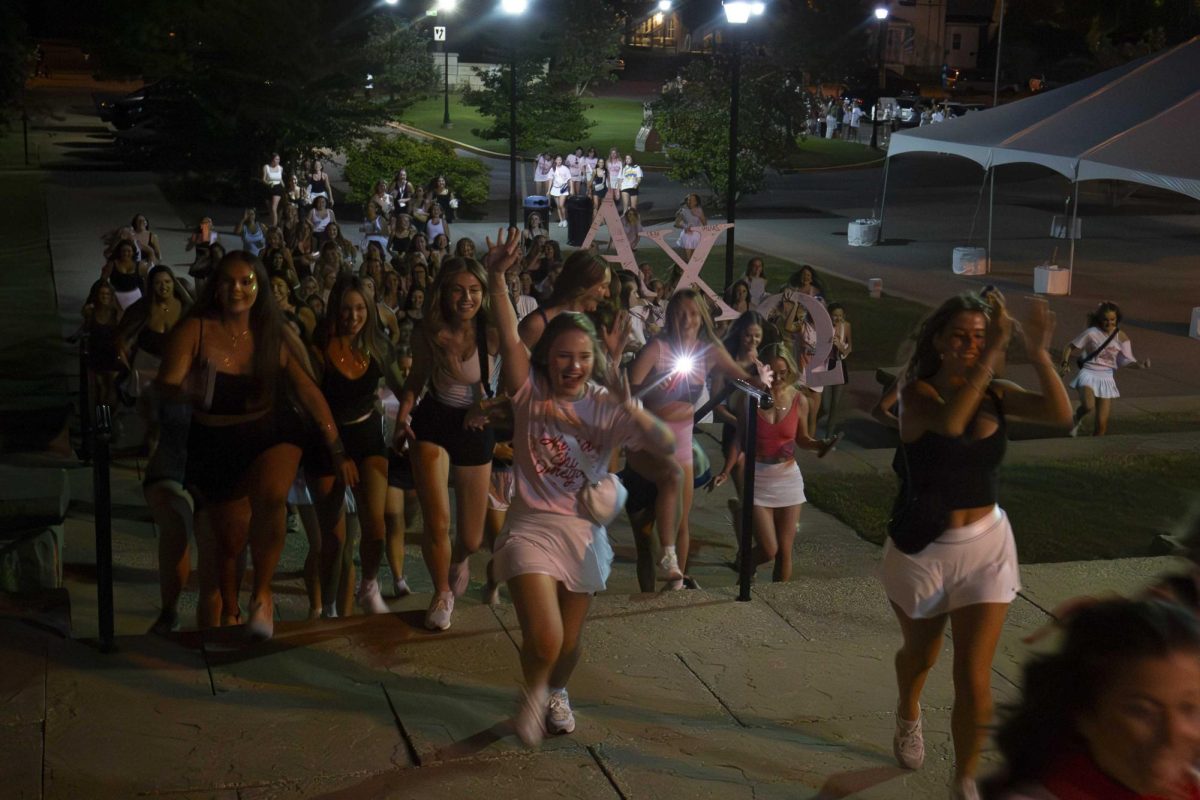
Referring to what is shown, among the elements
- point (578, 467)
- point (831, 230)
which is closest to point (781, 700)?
point (578, 467)

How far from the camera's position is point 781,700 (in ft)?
18.1

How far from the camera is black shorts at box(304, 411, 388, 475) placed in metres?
6.32

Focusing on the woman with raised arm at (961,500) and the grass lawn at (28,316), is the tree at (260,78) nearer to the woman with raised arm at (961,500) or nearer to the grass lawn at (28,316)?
the grass lawn at (28,316)

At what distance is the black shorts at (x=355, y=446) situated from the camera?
249 inches

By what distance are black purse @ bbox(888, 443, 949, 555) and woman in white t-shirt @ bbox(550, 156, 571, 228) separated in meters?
26.0

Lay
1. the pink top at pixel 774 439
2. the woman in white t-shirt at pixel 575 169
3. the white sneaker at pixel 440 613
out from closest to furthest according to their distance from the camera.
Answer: the white sneaker at pixel 440 613 < the pink top at pixel 774 439 < the woman in white t-shirt at pixel 575 169

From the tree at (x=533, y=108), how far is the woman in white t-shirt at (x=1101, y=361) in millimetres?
24413


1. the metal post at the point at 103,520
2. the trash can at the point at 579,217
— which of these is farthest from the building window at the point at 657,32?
the metal post at the point at 103,520

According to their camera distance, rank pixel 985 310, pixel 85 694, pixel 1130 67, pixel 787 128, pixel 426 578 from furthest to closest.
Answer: pixel 787 128, pixel 1130 67, pixel 426 578, pixel 85 694, pixel 985 310

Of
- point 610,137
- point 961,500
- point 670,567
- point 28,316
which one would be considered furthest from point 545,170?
point 961,500

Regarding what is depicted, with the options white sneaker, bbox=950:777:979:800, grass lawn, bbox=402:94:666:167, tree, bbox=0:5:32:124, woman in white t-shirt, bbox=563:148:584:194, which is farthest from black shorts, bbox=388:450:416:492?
grass lawn, bbox=402:94:666:167

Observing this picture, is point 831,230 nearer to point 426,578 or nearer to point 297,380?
point 426,578

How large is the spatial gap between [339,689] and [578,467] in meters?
1.46

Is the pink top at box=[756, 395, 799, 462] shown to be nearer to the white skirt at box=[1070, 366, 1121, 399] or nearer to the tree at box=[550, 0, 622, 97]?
the white skirt at box=[1070, 366, 1121, 399]
